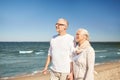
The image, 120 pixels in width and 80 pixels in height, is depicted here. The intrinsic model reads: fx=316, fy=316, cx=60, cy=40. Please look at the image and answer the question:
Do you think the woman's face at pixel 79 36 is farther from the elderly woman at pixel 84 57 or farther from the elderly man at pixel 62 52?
the elderly man at pixel 62 52

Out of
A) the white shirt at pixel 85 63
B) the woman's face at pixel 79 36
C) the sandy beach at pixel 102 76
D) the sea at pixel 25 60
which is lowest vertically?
the sea at pixel 25 60

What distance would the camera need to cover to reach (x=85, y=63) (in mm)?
4191

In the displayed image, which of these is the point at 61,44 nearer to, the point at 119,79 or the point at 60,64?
the point at 60,64

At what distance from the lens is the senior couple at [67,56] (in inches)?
166

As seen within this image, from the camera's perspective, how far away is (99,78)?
11.3 metres

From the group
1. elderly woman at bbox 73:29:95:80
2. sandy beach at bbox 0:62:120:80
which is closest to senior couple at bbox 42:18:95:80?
elderly woman at bbox 73:29:95:80

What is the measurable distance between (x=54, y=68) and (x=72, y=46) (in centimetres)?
43

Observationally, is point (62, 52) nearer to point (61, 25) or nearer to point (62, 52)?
point (62, 52)

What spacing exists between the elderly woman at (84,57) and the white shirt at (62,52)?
10.8 inches

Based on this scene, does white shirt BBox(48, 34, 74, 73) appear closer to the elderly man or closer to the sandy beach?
the elderly man

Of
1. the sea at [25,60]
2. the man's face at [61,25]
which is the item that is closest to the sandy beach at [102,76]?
the man's face at [61,25]

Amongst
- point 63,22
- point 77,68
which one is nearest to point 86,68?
point 77,68

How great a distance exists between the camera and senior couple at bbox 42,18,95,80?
4.21 metres

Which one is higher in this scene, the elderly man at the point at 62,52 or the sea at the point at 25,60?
the elderly man at the point at 62,52
